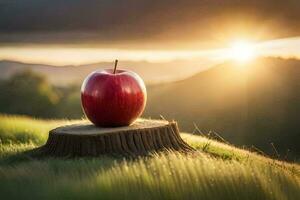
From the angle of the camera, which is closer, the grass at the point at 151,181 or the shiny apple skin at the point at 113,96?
the grass at the point at 151,181

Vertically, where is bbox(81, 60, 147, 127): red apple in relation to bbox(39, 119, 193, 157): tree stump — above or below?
above

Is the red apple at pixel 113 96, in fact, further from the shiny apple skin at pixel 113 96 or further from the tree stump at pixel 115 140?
the tree stump at pixel 115 140

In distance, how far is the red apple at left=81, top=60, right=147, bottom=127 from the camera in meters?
10.8

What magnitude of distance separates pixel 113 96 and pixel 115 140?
69cm

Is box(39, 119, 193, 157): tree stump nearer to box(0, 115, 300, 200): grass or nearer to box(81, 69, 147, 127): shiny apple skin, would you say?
box(81, 69, 147, 127): shiny apple skin

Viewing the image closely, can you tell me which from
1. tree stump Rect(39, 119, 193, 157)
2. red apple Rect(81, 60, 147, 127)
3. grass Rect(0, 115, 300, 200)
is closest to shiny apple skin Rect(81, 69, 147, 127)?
red apple Rect(81, 60, 147, 127)

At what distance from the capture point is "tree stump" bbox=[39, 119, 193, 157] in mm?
10727

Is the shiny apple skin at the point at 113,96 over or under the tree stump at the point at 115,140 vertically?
over

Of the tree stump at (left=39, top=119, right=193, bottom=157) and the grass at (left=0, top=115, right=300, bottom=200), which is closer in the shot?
the grass at (left=0, top=115, right=300, bottom=200)

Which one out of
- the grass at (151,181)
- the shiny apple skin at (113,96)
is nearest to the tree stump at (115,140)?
the shiny apple skin at (113,96)

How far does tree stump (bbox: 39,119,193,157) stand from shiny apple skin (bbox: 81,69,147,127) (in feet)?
0.68

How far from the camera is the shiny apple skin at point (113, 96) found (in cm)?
1079

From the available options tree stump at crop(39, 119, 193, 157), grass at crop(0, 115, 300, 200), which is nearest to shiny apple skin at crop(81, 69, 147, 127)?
tree stump at crop(39, 119, 193, 157)

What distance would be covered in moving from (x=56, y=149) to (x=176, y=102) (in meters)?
29.1
